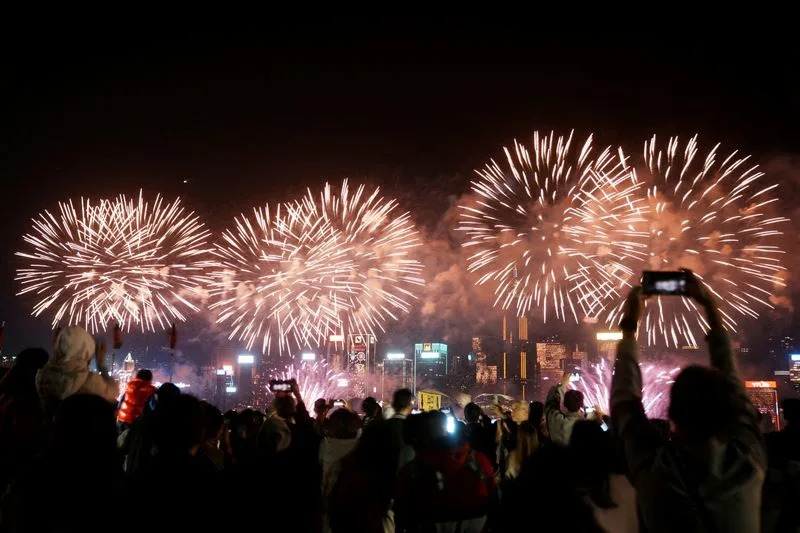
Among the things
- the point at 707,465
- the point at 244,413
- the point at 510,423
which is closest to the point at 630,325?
the point at 707,465

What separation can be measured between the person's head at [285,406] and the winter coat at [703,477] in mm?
6611

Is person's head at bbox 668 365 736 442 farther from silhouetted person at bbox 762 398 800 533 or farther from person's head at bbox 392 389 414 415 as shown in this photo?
person's head at bbox 392 389 414 415

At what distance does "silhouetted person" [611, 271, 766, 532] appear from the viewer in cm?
294

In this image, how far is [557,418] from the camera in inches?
330

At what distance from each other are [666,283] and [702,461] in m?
1.06

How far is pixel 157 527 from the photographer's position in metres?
3.21

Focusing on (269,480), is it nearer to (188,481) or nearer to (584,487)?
(188,481)

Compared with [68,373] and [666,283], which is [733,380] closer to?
[666,283]

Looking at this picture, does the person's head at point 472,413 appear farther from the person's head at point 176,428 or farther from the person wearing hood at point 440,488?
the person's head at point 176,428

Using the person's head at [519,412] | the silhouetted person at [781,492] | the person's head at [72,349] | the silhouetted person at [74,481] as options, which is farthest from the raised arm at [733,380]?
the person's head at [519,412]

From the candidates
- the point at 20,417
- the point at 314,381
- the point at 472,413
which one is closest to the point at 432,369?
the point at 314,381

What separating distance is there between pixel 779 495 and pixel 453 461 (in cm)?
222

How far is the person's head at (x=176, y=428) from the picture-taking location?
11.3 feet

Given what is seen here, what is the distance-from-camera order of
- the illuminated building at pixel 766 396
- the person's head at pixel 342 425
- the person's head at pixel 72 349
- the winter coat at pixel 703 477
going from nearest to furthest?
the winter coat at pixel 703 477 → the person's head at pixel 72 349 → the person's head at pixel 342 425 → the illuminated building at pixel 766 396
